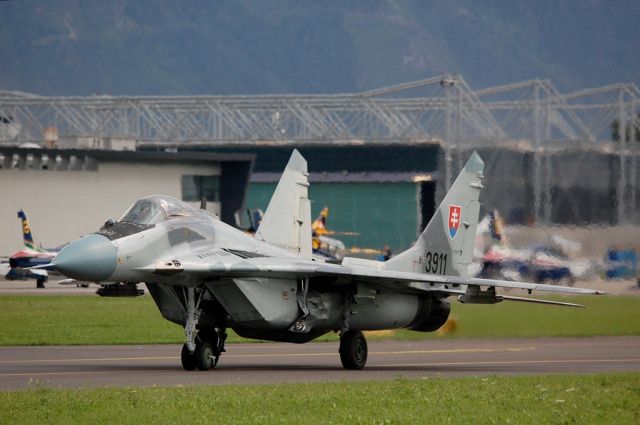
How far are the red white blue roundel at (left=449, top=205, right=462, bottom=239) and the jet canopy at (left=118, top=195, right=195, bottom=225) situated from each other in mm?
5461

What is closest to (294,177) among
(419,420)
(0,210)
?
(419,420)

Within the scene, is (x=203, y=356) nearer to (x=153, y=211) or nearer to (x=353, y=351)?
(x=153, y=211)

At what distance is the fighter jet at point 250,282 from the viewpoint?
19297 millimetres

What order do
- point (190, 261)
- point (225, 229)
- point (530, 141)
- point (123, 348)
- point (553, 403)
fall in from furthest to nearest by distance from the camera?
1. point (530, 141)
2. point (123, 348)
3. point (225, 229)
4. point (190, 261)
5. point (553, 403)

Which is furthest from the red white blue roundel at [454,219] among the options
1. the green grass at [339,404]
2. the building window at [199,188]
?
the building window at [199,188]

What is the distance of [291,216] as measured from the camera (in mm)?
23656

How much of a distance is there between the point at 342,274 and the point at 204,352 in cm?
A: 261

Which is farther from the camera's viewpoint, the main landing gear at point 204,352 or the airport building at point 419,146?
the airport building at point 419,146

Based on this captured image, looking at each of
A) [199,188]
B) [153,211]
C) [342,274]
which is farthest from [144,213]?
[199,188]

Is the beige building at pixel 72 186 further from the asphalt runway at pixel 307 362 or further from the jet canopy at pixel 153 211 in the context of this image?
the jet canopy at pixel 153 211

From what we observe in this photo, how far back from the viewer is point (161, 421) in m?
13.1

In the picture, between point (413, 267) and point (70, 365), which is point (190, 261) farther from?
point (413, 267)

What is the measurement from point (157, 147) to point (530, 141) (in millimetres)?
65679

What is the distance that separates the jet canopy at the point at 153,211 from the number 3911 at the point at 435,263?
5.10 m
